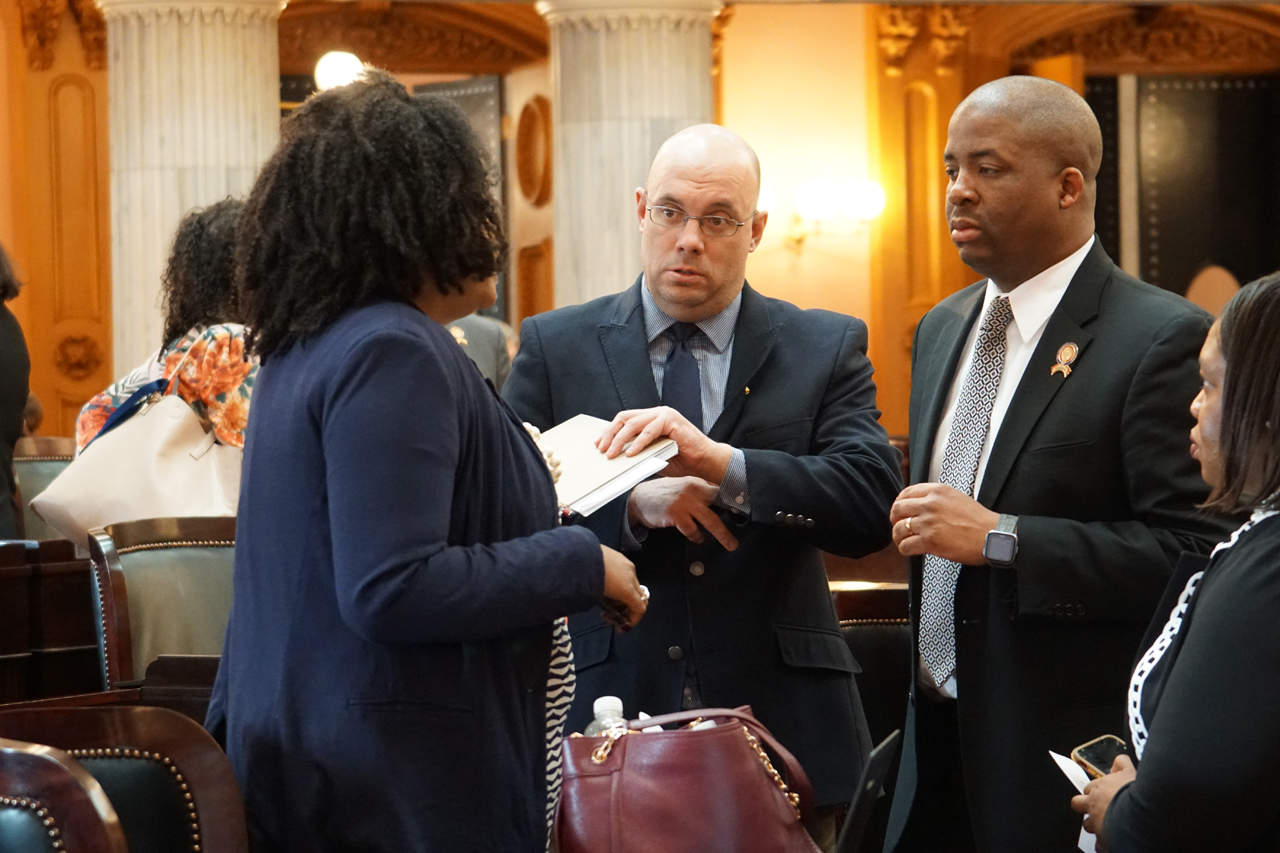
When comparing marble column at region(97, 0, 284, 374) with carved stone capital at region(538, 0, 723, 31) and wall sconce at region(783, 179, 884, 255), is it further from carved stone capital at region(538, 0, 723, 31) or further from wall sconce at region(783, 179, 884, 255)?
wall sconce at region(783, 179, 884, 255)

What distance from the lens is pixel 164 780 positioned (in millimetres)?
1661

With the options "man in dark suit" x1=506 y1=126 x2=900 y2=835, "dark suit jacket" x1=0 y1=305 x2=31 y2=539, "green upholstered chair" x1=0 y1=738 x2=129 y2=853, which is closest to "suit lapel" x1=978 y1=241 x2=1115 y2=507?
"man in dark suit" x1=506 y1=126 x2=900 y2=835

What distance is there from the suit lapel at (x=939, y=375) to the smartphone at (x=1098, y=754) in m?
0.67

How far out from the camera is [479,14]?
10938mm

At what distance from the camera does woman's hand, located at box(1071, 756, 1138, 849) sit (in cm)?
180

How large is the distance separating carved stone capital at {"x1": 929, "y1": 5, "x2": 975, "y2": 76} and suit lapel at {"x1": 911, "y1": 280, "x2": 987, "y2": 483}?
8504 mm

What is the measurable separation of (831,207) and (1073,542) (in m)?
8.24

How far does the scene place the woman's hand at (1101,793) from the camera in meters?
1.80

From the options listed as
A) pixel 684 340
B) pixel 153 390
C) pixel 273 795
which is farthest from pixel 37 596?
pixel 273 795

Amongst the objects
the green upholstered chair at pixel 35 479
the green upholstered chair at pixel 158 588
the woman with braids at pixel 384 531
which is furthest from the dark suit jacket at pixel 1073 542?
the green upholstered chair at pixel 35 479

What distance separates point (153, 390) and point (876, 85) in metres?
8.26

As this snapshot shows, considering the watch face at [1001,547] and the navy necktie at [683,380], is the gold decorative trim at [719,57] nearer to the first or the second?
the navy necktie at [683,380]

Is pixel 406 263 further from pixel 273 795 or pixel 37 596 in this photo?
pixel 37 596

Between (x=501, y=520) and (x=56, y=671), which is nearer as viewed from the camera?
(x=501, y=520)
